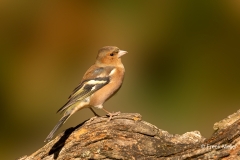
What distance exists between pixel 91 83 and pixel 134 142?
5.94ft

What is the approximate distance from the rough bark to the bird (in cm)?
64

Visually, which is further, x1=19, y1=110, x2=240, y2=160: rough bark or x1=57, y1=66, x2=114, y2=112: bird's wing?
x1=57, y1=66, x2=114, y2=112: bird's wing

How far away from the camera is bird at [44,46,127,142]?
702 centimetres

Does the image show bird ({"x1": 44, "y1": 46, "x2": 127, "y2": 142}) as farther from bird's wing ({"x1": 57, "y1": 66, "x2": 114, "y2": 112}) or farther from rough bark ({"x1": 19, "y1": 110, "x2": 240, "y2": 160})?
rough bark ({"x1": 19, "y1": 110, "x2": 240, "y2": 160})

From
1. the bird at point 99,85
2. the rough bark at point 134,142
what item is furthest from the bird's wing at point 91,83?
the rough bark at point 134,142

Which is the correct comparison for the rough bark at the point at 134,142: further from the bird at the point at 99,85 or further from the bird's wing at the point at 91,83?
the bird's wing at the point at 91,83

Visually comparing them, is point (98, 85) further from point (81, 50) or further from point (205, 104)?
point (81, 50)

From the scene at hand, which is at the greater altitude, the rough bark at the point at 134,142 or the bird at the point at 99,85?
the bird at the point at 99,85

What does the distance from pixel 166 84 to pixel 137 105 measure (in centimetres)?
134

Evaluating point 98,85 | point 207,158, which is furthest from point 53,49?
point 207,158

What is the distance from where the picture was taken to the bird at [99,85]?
23.0 feet

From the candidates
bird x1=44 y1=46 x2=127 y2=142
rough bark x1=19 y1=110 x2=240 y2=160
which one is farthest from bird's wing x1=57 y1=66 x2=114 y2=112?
rough bark x1=19 y1=110 x2=240 y2=160

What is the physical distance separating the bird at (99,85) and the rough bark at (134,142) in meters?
0.64

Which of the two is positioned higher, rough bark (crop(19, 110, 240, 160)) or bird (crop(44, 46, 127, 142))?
bird (crop(44, 46, 127, 142))
